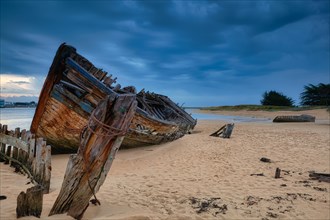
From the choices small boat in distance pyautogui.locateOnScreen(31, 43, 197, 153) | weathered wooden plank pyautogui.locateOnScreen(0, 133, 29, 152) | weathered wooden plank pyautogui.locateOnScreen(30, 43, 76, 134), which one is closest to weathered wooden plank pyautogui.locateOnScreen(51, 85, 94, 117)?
small boat in distance pyautogui.locateOnScreen(31, 43, 197, 153)

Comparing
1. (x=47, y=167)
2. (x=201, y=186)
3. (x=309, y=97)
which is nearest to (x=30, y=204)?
(x=47, y=167)

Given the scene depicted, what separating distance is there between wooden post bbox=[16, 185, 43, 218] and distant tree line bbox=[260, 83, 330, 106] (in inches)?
2100

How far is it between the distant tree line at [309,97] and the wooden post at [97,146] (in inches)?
2080

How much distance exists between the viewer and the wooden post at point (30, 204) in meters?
3.64

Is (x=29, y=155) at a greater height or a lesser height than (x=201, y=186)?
greater

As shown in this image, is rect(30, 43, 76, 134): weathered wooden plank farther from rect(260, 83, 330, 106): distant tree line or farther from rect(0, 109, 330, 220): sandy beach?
rect(260, 83, 330, 106): distant tree line

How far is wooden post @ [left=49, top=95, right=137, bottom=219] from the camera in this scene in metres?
3.39

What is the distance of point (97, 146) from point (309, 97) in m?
59.3

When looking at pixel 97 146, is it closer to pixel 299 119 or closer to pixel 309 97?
pixel 299 119

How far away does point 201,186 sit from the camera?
6.54 meters

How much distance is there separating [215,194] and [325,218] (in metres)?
2.11

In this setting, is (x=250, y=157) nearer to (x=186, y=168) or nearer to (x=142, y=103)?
(x=186, y=168)

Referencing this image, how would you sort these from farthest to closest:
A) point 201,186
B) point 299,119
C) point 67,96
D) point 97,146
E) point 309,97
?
point 309,97 → point 299,119 → point 67,96 → point 201,186 → point 97,146

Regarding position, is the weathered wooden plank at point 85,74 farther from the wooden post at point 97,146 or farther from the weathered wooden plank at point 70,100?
the wooden post at point 97,146
